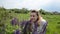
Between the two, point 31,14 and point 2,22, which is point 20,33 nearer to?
point 31,14

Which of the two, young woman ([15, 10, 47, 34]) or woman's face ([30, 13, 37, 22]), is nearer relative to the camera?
young woman ([15, 10, 47, 34])

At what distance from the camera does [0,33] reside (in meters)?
3.14

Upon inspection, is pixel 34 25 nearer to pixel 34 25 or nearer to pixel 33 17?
pixel 34 25

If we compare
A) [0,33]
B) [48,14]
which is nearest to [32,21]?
[0,33]

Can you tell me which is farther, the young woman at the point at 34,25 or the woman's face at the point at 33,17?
the woman's face at the point at 33,17

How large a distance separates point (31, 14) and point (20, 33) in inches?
9.9

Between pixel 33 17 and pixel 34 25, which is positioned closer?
pixel 34 25

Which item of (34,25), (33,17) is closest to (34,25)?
(34,25)

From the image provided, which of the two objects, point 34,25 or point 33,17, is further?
point 33,17

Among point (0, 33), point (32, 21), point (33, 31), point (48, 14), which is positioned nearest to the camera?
point (33, 31)

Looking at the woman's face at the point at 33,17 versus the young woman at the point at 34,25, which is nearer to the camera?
the young woman at the point at 34,25

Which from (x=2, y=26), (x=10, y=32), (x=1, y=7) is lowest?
(x=10, y=32)

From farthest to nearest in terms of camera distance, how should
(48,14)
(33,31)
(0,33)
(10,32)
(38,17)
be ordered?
(48,14) → (10,32) → (0,33) → (38,17) → (33,31)

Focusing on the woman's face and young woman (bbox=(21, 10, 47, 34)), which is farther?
the woman's face
